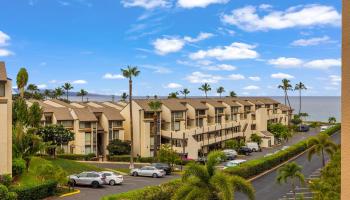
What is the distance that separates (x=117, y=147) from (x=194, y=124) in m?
21.7

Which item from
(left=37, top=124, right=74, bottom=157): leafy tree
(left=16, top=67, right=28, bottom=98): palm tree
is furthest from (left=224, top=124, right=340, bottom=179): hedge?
(left=16, top=67, right=28, bottom=98): palm tree

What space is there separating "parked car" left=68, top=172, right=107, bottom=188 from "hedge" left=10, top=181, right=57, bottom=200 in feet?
15.4

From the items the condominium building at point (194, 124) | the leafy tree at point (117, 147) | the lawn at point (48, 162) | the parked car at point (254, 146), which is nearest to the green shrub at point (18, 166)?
the lawn at point (48, 162)

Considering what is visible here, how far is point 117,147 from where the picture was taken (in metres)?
69.9

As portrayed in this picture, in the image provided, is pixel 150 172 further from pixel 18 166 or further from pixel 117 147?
pixel 117 147

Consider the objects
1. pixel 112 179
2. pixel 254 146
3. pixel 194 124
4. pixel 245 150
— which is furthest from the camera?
pixel 194 124

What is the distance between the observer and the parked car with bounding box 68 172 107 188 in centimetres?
4059

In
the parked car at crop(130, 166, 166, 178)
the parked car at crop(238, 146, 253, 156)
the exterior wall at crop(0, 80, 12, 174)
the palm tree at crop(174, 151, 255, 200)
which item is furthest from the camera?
the parked car at crop(238, 146, 253, 156)

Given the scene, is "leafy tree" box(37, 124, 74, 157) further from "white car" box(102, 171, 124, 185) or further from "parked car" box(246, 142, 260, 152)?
"parked car" box(246, 142, 260, 152)

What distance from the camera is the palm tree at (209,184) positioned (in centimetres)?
1953

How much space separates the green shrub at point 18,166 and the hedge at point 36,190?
7.58 m

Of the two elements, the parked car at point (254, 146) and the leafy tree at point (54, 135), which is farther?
the parked car at point (254, 146)

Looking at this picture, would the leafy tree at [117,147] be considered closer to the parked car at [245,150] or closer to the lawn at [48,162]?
the lawn at [48,162]

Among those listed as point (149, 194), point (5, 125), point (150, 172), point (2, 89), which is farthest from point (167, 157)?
point (149, 194)
